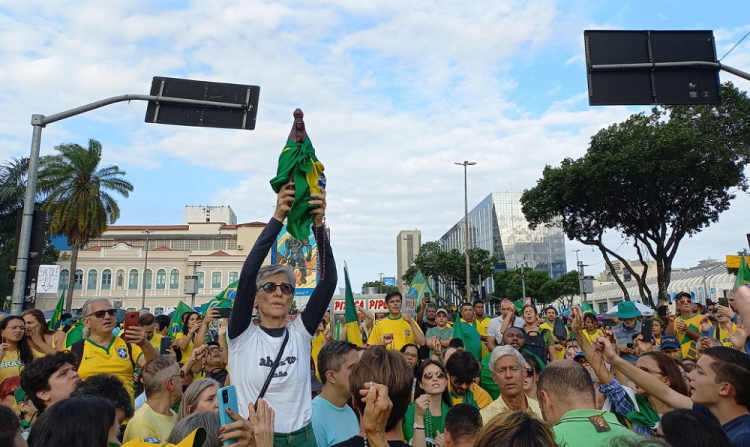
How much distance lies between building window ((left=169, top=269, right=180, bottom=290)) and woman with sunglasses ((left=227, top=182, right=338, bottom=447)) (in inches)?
2705

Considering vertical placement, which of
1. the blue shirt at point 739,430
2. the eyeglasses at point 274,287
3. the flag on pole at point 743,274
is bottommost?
the blue shirt at point 739,430

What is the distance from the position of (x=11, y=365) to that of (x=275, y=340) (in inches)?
153

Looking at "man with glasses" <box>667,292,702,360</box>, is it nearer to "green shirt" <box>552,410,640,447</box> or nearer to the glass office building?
"green shirt" <box>552,410,640,447</box>

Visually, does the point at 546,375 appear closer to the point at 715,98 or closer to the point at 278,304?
the point at 278,304

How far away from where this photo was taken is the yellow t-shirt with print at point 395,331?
28.0 ft

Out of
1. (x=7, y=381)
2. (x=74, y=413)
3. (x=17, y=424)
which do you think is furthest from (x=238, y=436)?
(x=7, y=381)

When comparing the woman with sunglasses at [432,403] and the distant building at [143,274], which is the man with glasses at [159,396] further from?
the distant building at [143,274]

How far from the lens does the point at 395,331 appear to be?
8.60m

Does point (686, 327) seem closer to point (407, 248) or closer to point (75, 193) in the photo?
point (75, 193)

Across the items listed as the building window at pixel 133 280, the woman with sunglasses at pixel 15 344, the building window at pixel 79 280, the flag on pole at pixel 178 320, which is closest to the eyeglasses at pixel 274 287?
the woman with sunglasses at pixel 15 344

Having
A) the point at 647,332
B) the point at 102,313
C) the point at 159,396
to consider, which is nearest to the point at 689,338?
the point at 647,332

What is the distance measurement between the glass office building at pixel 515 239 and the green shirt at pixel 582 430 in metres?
97.4

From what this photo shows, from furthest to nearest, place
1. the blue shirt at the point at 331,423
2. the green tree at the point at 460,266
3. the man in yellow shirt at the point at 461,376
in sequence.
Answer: the green tree at the point at 460,266
the man in yellow shirt at the point at 461,376
the blue shirt at the point at 331,423

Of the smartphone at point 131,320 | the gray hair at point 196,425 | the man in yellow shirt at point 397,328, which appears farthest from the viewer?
the man in yellow shirt at point 397,328
